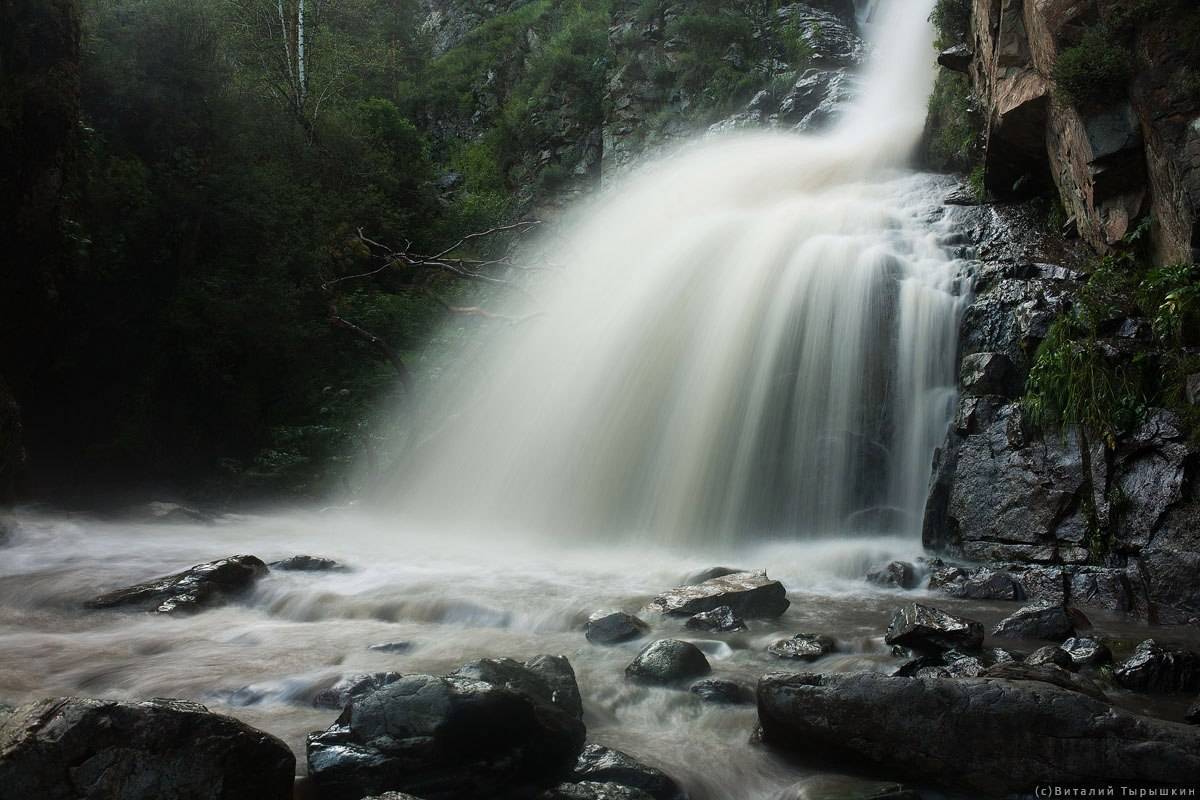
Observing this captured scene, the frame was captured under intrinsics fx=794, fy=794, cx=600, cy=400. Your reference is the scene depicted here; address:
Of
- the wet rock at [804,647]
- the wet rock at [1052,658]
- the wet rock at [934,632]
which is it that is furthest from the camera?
the wet rock at [804,647]

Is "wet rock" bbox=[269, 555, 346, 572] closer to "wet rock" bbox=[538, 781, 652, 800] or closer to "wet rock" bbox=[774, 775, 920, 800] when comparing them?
"wet rock" bbox=[538, 781, 652, 800]

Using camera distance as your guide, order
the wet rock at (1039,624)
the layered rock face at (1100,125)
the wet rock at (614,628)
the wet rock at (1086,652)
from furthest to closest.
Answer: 1. the layered rock face at (1100,125)
2. the wet rock at (614,628)
3. the wet rock at (1039,624)
4. the wet rock at (1086,652)

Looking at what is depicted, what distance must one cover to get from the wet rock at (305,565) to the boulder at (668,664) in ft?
Answer: 14.4

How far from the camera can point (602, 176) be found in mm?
22656

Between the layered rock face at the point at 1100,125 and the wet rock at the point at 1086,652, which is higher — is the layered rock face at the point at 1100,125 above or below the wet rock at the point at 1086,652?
above

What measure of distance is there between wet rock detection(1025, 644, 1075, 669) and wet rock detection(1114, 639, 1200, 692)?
10.4 inches

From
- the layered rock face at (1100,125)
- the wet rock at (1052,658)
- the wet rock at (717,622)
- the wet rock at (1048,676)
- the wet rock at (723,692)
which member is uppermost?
the layered rock face at (1100,125)

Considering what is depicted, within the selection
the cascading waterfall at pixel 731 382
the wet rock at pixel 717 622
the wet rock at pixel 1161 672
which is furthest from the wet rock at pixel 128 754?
the cascading waterfall at pixel 731 382

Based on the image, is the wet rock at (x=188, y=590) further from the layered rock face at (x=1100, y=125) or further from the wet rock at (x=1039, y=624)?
the layered rock face at (x=1100, y=125)

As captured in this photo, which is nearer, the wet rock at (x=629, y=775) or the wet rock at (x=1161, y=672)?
the wet rock at (x=629, y=775)

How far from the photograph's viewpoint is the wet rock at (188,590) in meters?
6.87

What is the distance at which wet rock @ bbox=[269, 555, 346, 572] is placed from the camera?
8.28m

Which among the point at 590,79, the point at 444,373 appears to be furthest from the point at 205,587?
the point at 590,79

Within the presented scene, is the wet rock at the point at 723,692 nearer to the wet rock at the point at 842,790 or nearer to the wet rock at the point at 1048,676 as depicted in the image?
the wet rock at the point at 842,790
